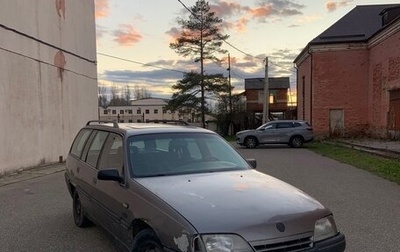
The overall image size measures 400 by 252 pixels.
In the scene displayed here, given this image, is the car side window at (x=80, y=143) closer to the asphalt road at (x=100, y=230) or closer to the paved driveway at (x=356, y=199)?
the asphalt road at (x=100, y=230)

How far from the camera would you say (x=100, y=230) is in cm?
608

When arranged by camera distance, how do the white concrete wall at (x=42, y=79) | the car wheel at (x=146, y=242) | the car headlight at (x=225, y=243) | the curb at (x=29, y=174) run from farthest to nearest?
1. the white concrete wall at (x=42, y=79)
2. the curb at (x=29, y=174)
3. the car wheel at (x=146, y=242)
4. the car headlight at (x=225, y=243)

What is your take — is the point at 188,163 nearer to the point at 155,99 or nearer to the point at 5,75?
the point at 5,75

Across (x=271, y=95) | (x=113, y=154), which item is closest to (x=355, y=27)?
(x=271, y=95)

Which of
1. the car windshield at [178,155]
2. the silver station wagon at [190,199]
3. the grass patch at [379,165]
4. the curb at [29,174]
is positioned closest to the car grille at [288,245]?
the silver station wagon at [190,199]

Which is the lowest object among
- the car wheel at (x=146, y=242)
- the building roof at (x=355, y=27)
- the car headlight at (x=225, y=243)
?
the car wheel at (x=146, y=242)

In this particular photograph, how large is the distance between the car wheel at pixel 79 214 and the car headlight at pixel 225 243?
3.66 m

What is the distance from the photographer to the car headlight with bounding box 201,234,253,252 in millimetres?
3088

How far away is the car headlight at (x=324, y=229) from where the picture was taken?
3490 millimetres

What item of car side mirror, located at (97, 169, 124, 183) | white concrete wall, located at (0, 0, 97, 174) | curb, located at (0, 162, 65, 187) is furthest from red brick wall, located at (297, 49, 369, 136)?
car side mirror, located at (97, 169, 124, 183)

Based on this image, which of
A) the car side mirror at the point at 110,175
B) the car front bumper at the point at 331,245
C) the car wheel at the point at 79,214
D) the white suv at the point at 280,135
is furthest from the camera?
the white suv at the point at 280,135

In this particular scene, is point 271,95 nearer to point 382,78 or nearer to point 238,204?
point 382,78

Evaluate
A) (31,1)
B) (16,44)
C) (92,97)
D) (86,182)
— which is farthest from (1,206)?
(92,97)

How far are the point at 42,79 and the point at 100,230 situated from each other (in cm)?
1191
